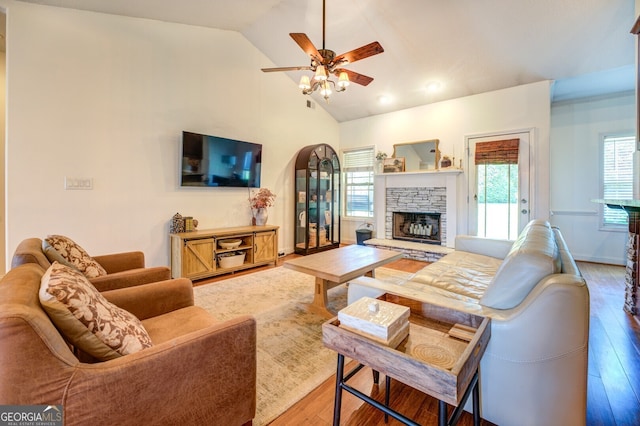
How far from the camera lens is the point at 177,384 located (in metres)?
1.05

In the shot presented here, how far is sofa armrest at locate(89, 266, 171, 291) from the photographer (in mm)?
1888

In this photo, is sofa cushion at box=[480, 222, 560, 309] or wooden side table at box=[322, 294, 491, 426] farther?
sofa cushion at box=[480, 222, 560, 309]

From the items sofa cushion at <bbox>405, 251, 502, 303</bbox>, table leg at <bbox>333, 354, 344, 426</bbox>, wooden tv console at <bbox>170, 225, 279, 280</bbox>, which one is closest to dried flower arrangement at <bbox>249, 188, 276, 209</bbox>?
wooden tv console at <bbox>170, 225, 279, 280</bbox>

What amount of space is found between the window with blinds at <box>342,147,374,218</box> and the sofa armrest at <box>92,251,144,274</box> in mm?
4553

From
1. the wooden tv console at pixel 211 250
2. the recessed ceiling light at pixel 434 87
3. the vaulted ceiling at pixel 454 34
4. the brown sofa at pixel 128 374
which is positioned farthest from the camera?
the recessed ceiling light at pixel 434 87

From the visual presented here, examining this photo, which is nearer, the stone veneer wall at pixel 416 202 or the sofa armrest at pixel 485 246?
the sofa armrest at pixel 485 246

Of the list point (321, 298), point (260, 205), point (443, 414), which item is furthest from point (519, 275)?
point (260, 205)

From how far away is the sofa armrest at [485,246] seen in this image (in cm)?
301

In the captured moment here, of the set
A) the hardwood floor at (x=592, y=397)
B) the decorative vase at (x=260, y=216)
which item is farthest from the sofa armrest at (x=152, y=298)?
the decorative vase at (x=260, y=216)

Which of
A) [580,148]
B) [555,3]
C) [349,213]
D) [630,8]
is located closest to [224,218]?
[349,213]

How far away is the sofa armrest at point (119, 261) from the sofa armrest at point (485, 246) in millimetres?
3484

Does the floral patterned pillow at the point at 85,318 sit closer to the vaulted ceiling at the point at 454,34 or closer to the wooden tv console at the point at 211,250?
the wooden tv console at the point at 211,250

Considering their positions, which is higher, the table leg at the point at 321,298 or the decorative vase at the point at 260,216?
the decorative vase at the point at 260,216

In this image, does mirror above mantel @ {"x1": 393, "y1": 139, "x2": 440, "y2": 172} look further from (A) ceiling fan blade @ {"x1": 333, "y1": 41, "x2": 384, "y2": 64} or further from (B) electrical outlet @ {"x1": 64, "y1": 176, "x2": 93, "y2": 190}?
(B) electrical outlet @ {"x1": 64, "y1": 176, "x2": 93, "y2": 190}
